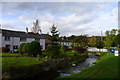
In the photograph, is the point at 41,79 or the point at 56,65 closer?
the point at 41,79

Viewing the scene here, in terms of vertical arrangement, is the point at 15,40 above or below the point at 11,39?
below

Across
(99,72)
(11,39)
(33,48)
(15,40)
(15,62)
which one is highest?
(11,39)

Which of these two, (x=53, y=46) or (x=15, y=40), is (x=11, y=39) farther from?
(x=53, y=46)

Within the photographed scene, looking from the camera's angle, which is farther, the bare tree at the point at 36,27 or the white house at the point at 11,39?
Result: the bare tree at the point at 36,27

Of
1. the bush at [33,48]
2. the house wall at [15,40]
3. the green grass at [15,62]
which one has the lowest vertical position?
the green grass at [15,62]

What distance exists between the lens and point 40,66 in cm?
2252

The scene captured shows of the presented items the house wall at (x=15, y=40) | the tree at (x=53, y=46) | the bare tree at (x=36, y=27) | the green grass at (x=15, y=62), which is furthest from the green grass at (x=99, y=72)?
the bare tree at (x=36, y=27)

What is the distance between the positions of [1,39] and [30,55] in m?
15.9

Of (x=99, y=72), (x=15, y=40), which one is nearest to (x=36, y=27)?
(x=15, y=40)

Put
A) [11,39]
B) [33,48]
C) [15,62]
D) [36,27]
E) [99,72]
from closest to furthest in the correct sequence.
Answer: [99,72]
[15,62]
[33,48]
[11,39]
[36,27]

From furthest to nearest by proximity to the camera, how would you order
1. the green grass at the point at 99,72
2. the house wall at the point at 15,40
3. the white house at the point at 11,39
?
the house wall at the point at 15,40 → the white house at the point at 11,39 → the green grass at the point at 99,72

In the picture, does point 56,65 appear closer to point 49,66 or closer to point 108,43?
point 49,66

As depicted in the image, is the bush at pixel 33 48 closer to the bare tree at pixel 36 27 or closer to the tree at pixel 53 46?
the tree at pixel 53 46

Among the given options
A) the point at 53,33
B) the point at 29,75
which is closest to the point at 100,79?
the point at 29,75
